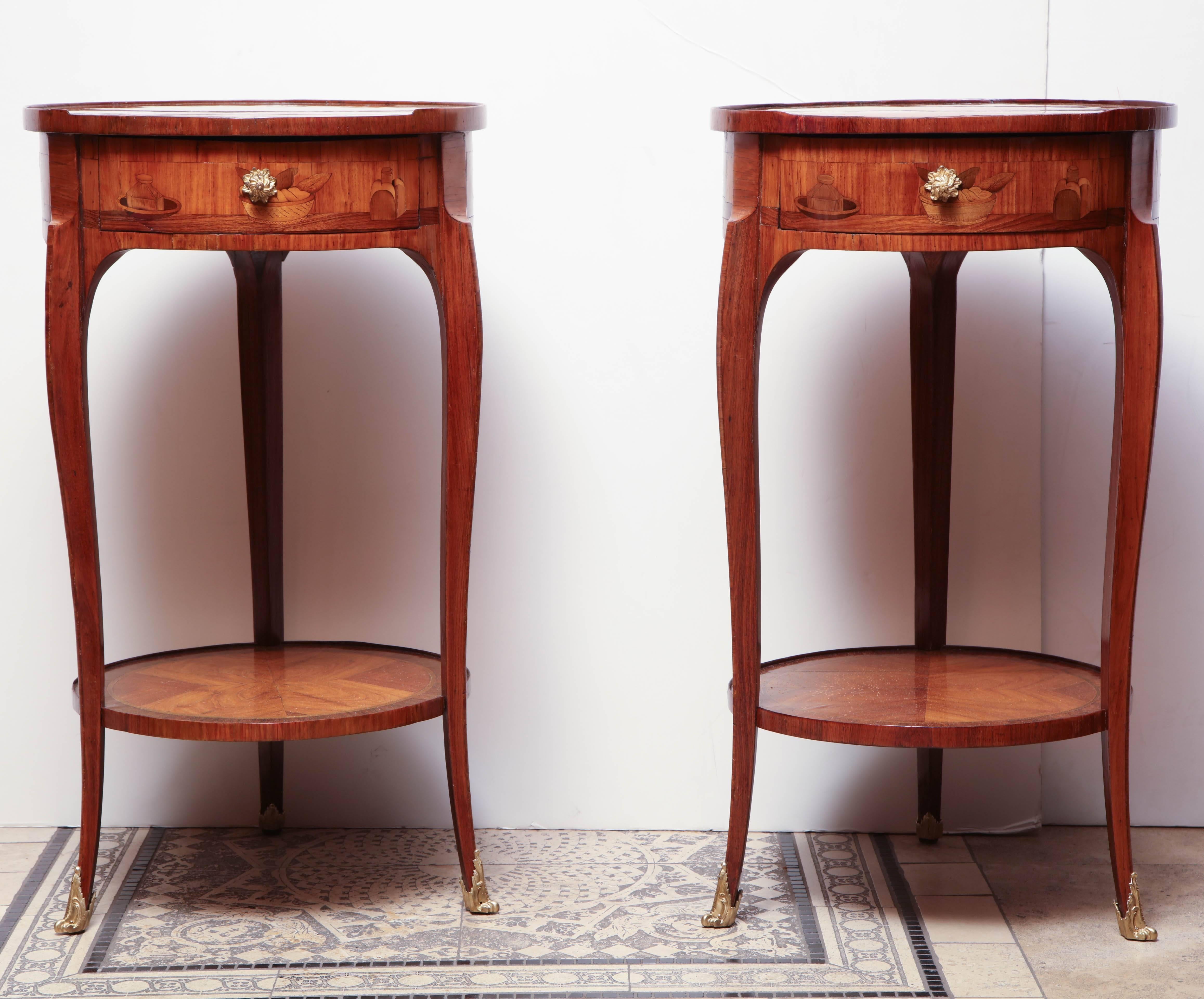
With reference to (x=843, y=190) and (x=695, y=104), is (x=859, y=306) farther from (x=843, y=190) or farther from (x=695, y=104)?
(x=843, y=190)

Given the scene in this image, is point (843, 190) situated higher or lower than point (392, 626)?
higher

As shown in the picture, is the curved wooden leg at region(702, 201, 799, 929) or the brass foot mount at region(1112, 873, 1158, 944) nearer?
the curved wooden leg at region(702, 201, 799, 929)

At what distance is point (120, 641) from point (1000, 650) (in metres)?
1.42

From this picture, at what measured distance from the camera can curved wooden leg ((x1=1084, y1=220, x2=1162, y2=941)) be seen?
72.8 inches

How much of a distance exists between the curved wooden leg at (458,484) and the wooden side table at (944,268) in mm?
332

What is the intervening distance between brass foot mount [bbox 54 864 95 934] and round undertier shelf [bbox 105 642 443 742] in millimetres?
229

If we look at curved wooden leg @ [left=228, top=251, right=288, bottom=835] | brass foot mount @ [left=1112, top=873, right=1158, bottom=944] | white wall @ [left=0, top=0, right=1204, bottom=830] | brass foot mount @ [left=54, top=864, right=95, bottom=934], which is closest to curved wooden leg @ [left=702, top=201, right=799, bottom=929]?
white wall @ [left=0, top=0, right=1204, bottom=830]

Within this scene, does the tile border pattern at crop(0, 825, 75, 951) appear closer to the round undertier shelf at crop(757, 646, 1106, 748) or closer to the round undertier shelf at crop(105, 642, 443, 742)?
the round undertier shelf at crop(105, 642, 443, 742)

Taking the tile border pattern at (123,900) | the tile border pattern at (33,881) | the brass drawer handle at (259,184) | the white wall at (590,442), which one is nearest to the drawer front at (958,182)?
the white wall at (590,442)

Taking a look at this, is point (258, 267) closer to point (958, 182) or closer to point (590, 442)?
point (590, 442)

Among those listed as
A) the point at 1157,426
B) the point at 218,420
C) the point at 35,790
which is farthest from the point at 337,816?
the point at 1157,426

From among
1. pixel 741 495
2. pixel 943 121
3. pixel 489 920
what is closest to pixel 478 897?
pixel 489 920

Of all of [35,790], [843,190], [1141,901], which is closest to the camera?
[843,190]

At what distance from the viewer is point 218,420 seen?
2.36 meters
